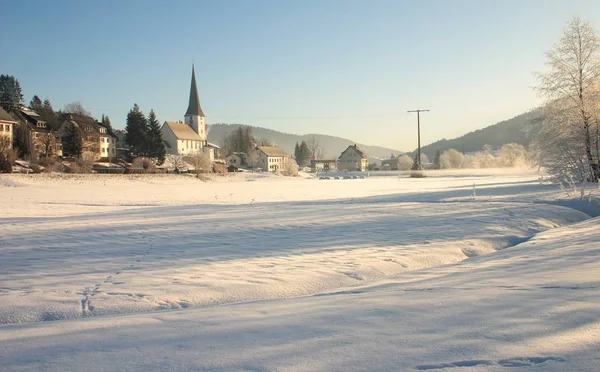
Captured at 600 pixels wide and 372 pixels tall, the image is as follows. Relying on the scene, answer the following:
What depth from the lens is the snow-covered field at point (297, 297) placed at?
166 inches

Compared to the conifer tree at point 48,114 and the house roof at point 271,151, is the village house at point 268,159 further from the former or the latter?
the conifer tree at point 48,114

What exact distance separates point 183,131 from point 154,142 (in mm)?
38565

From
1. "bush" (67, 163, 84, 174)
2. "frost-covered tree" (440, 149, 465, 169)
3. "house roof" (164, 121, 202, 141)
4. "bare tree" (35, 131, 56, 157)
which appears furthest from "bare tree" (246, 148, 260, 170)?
"bush" (67, 163, 84, 174)

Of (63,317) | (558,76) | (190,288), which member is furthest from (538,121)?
(63,317)

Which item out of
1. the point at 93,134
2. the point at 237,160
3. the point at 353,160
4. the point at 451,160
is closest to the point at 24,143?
the point at 93,134

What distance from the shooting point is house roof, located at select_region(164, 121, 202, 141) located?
107 metres

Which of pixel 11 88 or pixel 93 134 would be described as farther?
pixel 11 88

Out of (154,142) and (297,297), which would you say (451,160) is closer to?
(154,142)

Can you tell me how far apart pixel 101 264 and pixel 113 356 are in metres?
6.88

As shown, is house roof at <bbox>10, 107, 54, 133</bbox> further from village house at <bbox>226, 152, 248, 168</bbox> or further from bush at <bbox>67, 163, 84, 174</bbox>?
village house at <bbox>226, 152, 248, 168</bbox>

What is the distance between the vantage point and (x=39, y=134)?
68.0 meters

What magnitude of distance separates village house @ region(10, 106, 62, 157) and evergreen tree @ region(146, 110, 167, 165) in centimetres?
1490

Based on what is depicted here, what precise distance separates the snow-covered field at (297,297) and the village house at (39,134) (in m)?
53.1

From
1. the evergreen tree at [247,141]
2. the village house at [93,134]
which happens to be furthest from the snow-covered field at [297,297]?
the evergreen tree at [247,141]
